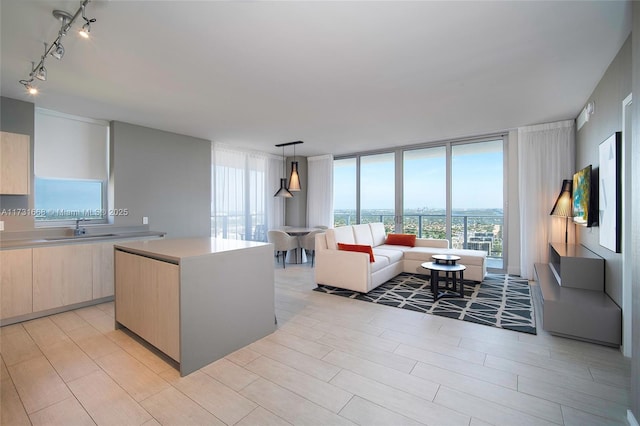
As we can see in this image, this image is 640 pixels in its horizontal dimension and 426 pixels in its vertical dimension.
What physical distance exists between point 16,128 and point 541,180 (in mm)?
7810

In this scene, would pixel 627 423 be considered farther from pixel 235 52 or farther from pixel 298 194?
pixel 298 194

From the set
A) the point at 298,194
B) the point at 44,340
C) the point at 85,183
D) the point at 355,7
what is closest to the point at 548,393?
the point at 355,7

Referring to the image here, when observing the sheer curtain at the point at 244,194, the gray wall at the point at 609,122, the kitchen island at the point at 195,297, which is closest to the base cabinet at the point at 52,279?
the kitchen island at the point at 195,297

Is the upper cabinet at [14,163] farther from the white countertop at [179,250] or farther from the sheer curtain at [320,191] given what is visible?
the sheer curtain at [320,191]

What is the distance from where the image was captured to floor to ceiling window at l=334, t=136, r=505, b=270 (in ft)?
18.6

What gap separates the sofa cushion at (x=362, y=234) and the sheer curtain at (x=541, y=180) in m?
2.71

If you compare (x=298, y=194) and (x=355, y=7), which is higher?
(x=355, y=7)

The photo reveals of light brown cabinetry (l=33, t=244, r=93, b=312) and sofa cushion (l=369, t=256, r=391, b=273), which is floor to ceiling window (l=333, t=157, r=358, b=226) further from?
light brown cabinetry (l=33, t=244, r=93, b=312)

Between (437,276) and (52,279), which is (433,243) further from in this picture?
(52,279)

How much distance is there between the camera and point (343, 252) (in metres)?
4.41

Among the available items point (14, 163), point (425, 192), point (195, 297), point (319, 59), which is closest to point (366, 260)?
point (195, 297)

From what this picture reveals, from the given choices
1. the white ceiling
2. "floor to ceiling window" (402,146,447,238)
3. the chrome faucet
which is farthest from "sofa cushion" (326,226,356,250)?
the chrome faucet

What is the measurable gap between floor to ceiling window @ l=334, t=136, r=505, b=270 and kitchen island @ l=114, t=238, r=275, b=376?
4.54m

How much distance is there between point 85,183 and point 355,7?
4758 mm
